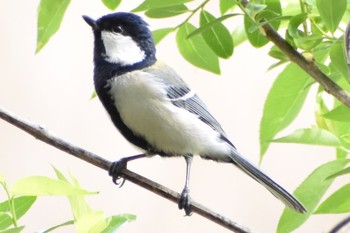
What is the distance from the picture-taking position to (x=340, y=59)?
53cm

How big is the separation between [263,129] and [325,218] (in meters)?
1.19

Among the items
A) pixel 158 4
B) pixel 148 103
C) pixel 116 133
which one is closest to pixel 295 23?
pixel 158 4

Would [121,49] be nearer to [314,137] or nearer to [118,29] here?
[118,29]

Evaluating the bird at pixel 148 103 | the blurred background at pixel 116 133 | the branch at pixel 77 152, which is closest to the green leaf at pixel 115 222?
the branch at pixel 77 152

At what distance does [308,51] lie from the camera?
1.80 feet

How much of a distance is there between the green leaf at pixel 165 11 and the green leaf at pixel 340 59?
13 cm

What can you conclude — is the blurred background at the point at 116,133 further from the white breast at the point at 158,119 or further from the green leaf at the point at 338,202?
the green leaf at the point at 338,202

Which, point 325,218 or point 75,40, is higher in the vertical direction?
point 75,40

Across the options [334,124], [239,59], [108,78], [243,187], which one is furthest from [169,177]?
[334,124]

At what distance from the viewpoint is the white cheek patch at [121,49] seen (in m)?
0.99

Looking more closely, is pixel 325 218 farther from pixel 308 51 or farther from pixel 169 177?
pixel 308 51

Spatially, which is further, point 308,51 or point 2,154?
point 2,154

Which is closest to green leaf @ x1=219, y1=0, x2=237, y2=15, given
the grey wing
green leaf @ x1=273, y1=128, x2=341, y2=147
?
green leaf @ x1=273, y1=128, x2=341, y2=147

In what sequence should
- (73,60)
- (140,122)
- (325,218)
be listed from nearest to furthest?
(140,122) → (325,218) → (73,60)
